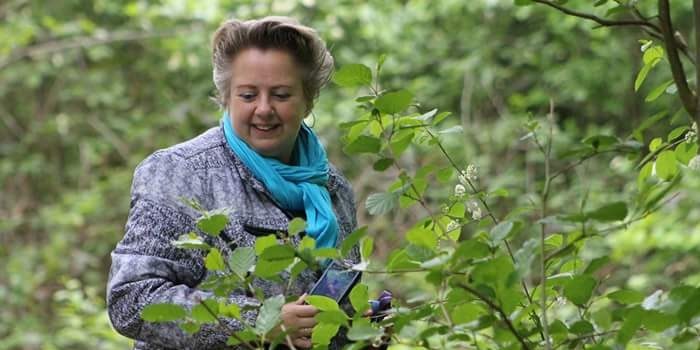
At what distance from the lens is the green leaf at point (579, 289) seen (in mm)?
1311

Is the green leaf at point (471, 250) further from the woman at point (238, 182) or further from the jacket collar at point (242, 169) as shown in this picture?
the jacket collar at point (242, 169)

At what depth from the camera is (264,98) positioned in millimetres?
2035

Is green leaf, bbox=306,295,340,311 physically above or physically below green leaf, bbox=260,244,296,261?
below

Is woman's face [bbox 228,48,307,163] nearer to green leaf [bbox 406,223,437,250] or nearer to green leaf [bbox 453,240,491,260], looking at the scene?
green leaf [bbox 406,223,437,250]

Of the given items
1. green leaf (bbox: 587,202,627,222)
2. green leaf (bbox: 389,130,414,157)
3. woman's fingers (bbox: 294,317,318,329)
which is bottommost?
woman's fingers (bbox: 294,317,318,329)

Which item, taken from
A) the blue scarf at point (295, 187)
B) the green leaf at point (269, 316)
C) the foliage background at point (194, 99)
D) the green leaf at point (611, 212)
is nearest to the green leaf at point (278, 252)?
the green leaf at point (269, 316)

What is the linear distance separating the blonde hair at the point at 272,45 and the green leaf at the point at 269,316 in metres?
0.90

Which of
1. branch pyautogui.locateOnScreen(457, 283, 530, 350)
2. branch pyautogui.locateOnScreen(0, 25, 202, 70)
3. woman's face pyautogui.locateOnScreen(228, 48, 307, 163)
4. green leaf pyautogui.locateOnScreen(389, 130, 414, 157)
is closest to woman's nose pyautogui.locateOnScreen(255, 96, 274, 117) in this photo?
woman's face pyautogui.locateOnScreen(228, 48, 307, 163)

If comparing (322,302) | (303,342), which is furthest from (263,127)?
(322,302)

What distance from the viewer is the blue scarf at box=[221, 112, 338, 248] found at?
2.02 metres

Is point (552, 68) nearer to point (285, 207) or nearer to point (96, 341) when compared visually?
point (96, 341)

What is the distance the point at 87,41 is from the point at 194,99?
812 millimetres

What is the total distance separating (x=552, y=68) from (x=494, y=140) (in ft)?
2.47

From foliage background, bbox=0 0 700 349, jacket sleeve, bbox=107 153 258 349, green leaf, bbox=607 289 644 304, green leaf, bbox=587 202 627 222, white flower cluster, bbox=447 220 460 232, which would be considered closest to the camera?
green leaf, bbox=587 202 627 222
